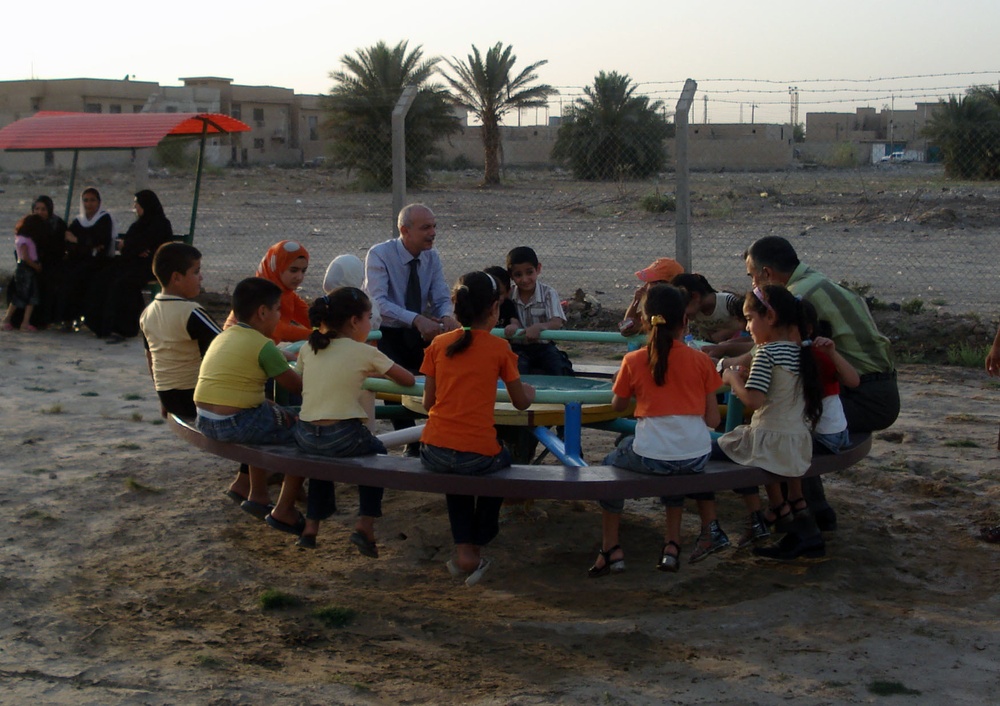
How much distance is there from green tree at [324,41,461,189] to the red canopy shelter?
A: 1364cm

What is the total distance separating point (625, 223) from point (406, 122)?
10.9m

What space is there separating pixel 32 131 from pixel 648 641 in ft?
32.2

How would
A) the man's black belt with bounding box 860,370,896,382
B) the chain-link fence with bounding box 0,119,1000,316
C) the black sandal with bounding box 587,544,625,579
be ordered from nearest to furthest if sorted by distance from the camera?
the black sandal with bounding box 587,544,625,579 < the man's black belt with bounding box 860,370,896,382 < the chain-link fence with bounding box 0,119,1000,316

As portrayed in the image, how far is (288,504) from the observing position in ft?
16.5

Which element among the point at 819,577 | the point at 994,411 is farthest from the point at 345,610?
the point at 994,411

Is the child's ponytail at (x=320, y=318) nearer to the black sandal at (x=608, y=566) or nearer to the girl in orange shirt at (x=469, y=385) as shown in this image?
the girl in orange shirt at (x=469, y=385)

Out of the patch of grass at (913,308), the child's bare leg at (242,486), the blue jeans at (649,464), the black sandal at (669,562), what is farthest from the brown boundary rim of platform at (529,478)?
the patch of grass at (913,308)

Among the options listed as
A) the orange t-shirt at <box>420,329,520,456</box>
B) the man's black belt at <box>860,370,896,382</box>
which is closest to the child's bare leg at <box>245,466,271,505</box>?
the orange t-shirt at <box>420,329,520,456</box>

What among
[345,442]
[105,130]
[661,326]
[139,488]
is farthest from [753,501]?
[105,130]

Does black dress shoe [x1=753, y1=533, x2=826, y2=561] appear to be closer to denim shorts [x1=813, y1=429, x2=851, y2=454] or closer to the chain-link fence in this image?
denim shorts [x1=813, y1=429, x2=851, y2=454]

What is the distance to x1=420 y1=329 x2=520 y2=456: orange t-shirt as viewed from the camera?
449 centimetres

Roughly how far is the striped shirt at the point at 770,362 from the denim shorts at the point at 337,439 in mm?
1586

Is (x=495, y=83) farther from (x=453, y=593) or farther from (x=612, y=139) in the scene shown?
(x=453, y=593)

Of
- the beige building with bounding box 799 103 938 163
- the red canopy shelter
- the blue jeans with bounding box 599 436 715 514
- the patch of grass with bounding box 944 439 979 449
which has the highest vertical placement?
the beige building with bounding box 799 103 938 163
